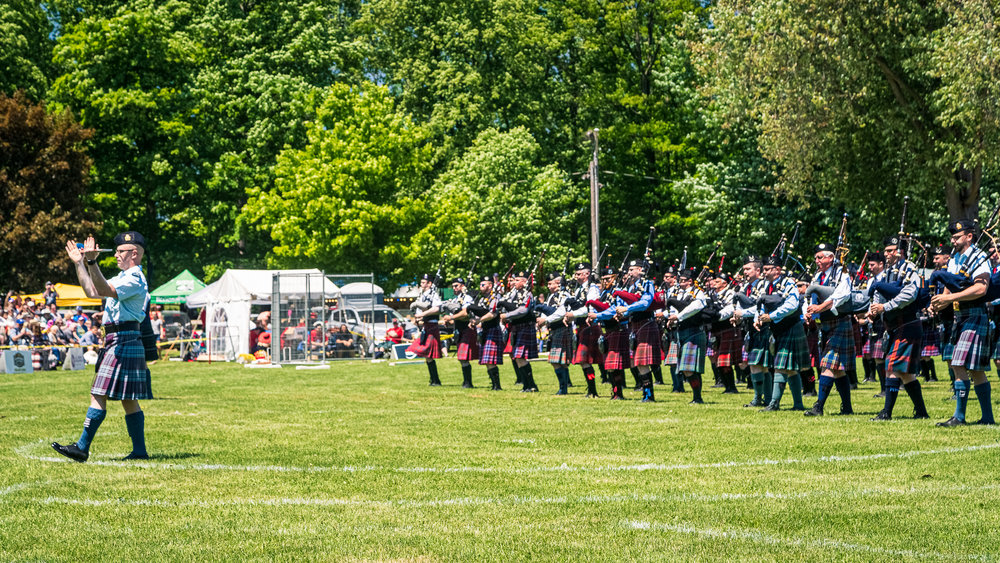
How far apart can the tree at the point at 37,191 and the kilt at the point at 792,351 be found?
24.1 metres

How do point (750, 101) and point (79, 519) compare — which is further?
point (750, 101)

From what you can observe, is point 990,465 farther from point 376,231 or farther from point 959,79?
point 376,231

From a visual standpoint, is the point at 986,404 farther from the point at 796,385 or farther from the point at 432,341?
the point at 432,341

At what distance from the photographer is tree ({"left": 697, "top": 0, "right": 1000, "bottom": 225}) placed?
18.4 m

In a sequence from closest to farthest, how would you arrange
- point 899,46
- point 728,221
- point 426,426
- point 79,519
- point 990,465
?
point 79,519 → point 990,465 → point 426,426 → point 899,46 → point 728,221

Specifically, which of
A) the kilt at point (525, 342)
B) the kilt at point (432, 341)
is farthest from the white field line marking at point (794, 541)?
the kilt at point (432, 341)

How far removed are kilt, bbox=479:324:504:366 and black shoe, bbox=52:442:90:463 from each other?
855cm

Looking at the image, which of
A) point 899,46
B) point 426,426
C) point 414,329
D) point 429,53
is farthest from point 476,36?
point 426,426

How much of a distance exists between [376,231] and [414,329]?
345 centimetres

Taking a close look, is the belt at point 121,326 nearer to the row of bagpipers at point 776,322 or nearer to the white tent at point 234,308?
the row of bagpipers at point 776,322

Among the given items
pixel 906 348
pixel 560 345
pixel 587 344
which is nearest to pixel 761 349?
pixel 906 348

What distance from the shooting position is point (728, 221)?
29.0m

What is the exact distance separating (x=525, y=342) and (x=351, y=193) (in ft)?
56.8

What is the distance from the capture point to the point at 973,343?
356 inches
